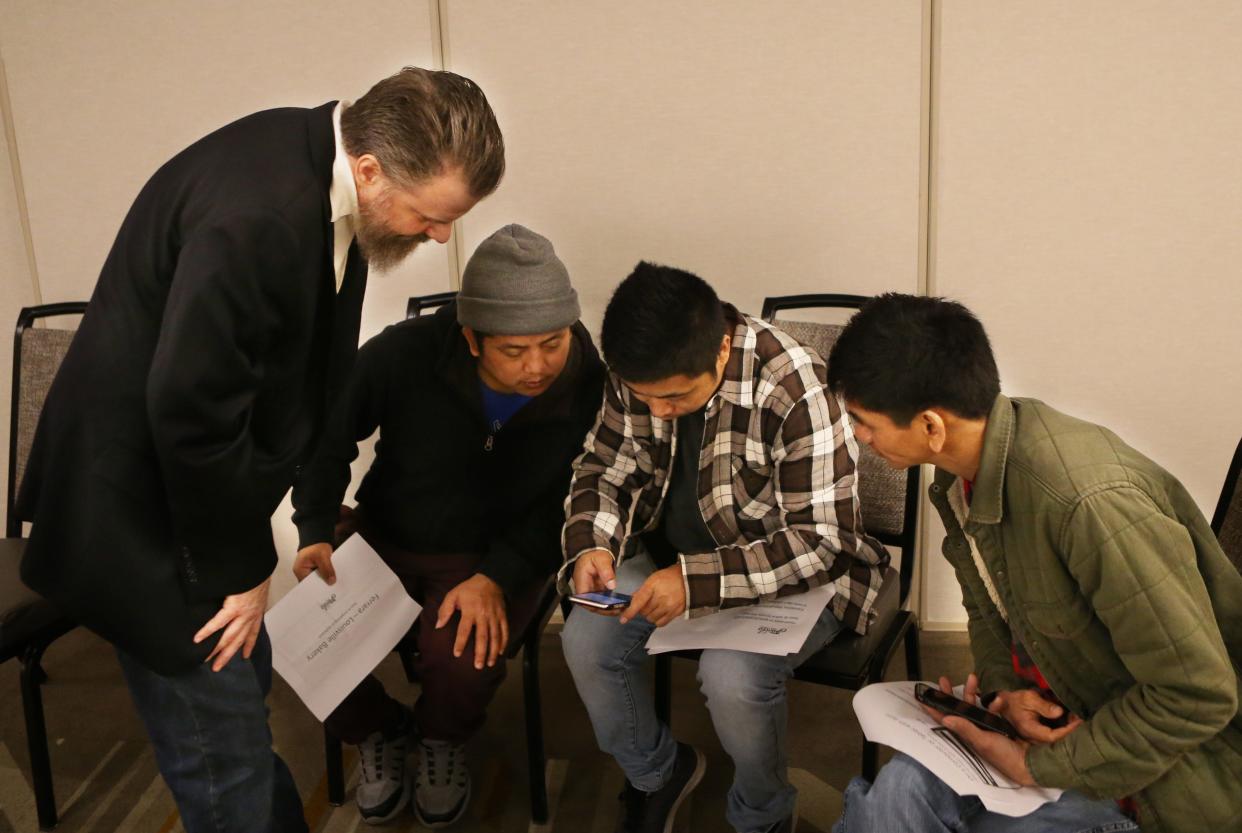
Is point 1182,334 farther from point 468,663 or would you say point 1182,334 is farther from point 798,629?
point 468,663

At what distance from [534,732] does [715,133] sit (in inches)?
55.9

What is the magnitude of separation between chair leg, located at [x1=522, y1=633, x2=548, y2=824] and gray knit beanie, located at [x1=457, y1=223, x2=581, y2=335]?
1.99 ft

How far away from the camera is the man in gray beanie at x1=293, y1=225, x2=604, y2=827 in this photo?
1947mm

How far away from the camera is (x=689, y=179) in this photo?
2.43 m

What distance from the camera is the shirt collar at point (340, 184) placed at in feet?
4.38

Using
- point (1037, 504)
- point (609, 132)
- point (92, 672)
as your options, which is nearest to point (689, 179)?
point (609, 132)

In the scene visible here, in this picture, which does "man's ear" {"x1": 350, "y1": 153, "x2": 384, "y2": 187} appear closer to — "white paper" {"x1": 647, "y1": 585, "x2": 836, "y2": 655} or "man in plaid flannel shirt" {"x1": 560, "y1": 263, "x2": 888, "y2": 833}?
"man in plaid flannel shirt" {"x1": 560, "y1": 263, "x2": 888, "y2": 833}

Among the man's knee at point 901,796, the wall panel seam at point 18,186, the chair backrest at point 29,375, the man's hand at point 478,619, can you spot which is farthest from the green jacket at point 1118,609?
the wall panel seam at point 18,186

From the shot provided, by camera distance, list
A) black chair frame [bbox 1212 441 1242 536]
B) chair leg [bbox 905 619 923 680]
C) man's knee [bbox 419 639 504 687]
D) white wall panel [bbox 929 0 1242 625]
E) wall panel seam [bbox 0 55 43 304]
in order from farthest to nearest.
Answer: wall panel seam [bbox 0 55 43 304] → white wall panel [bbox 929 0 1242 625] → chair leg [bbox 905 619 923 680] → man's knee [bbox 419 639 504 687] → black chair frame [bbox 1212 441 1242 536]

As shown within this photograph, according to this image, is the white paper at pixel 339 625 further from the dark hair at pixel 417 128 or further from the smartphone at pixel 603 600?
the dark hair at pixel 417 128

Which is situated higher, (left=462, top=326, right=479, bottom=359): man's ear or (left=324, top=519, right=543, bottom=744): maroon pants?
(left=462, top=326, right=479, bottom=359): man's ear

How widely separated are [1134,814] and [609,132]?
70.7 inches

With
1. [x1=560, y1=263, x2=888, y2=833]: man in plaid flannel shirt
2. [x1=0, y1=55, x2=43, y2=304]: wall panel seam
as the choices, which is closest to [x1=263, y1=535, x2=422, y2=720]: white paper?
[x1=560, y1=263, x2=888, y2=833]: man in plaid flannel shirt

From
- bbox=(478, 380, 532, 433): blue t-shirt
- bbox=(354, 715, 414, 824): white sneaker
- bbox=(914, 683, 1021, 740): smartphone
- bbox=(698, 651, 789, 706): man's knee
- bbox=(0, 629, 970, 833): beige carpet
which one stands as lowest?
bbox=(0, 629, 970, 833): beige carpet
